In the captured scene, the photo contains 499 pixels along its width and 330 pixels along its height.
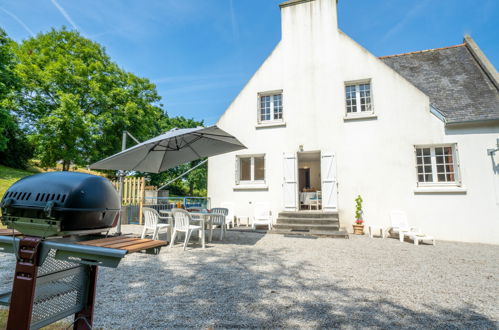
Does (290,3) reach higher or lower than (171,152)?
higher

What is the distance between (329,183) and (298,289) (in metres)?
6.24

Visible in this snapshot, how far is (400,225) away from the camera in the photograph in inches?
305

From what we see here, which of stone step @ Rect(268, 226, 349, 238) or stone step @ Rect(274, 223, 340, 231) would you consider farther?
stone step @ Rect(274, 223, 340, 231)

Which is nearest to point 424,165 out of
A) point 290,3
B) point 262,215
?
A: point 262,215

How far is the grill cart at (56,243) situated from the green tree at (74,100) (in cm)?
1547

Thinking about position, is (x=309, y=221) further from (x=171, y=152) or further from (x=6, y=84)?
(x=6, y=84)

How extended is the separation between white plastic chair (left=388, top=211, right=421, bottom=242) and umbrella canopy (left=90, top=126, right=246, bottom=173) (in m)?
5.60

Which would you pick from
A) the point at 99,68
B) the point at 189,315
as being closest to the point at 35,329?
the point at 189,315

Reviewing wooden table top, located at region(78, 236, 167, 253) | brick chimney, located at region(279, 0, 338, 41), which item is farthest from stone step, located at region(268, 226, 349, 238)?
brick chimney, located at region(279, 0, 338, 41)

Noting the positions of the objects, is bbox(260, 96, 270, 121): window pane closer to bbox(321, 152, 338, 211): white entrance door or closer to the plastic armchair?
bbox(321, 152, 338, 211): white entrance door

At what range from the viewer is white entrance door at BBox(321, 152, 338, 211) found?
9055mm

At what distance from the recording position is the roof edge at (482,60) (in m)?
8.73

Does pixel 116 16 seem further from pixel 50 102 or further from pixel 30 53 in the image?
pixel 30 53

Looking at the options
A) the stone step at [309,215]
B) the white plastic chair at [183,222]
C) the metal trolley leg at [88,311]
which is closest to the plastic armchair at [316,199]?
the stone step at [309,215]
